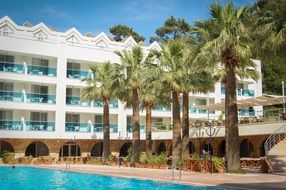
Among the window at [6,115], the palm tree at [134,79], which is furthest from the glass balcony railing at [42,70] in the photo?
the palm tree at [134,79]

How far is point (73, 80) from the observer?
49.4 m

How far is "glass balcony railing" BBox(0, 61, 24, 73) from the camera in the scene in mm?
45469

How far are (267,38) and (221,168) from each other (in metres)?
Answer: 10.5

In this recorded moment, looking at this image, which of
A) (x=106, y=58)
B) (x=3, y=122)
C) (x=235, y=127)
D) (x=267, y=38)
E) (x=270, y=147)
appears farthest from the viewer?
(x=106, y=58)

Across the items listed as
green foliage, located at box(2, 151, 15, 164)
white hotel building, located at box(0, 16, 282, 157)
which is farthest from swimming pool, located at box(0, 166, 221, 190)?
white hotel building, located at box(0, 16, 282, 157)

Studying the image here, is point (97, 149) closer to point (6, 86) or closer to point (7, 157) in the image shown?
point (6, 86)

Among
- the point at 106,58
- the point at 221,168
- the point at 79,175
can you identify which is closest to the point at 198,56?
the point at 221,168

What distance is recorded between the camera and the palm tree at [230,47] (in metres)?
25.0

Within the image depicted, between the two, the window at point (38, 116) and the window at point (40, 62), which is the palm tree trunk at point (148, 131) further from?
the window at point (40, 62)

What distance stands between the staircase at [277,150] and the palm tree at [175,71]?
6.23 meters

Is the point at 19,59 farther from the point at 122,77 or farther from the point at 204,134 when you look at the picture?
the point at 204,134

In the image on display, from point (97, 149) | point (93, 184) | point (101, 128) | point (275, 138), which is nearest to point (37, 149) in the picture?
point (101, 128)

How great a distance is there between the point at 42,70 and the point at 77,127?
7.37 meters

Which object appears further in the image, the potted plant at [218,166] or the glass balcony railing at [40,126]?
the glass balcony railing at [40,126]
